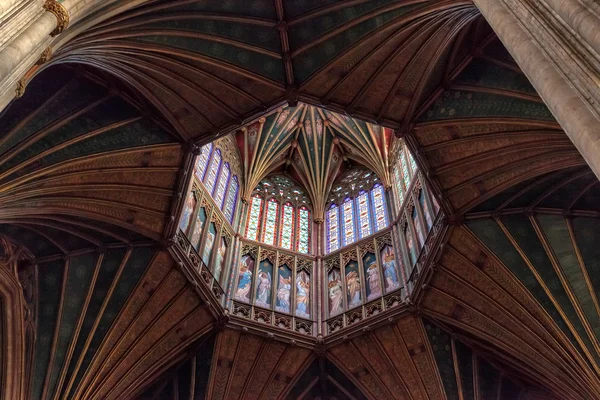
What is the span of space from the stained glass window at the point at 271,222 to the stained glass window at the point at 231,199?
1468 millimetres

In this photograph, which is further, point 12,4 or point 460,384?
point 460,384

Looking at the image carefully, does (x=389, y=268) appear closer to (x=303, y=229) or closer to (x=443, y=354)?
(x=443, y=354)

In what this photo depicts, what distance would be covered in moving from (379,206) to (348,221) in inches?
50.8

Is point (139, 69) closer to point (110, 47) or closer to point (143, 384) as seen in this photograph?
point (110, 47)

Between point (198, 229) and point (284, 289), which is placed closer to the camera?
point (198, 229)

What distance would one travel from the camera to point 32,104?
42.6 feet

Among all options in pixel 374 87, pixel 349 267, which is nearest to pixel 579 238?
pixel 374 87

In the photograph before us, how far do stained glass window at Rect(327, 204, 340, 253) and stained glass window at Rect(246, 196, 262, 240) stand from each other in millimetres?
2660

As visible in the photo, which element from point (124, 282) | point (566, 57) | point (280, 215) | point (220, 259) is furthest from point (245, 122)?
point (566, 57)

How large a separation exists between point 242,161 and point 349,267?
6.28m

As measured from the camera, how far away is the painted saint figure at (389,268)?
60.0 ft

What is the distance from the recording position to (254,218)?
22031 mm

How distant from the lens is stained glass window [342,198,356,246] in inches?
839

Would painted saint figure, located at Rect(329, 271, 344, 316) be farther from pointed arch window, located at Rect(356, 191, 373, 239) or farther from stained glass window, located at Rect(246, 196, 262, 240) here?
stained glass window, located at Rect(246, 196, 262, 240)
